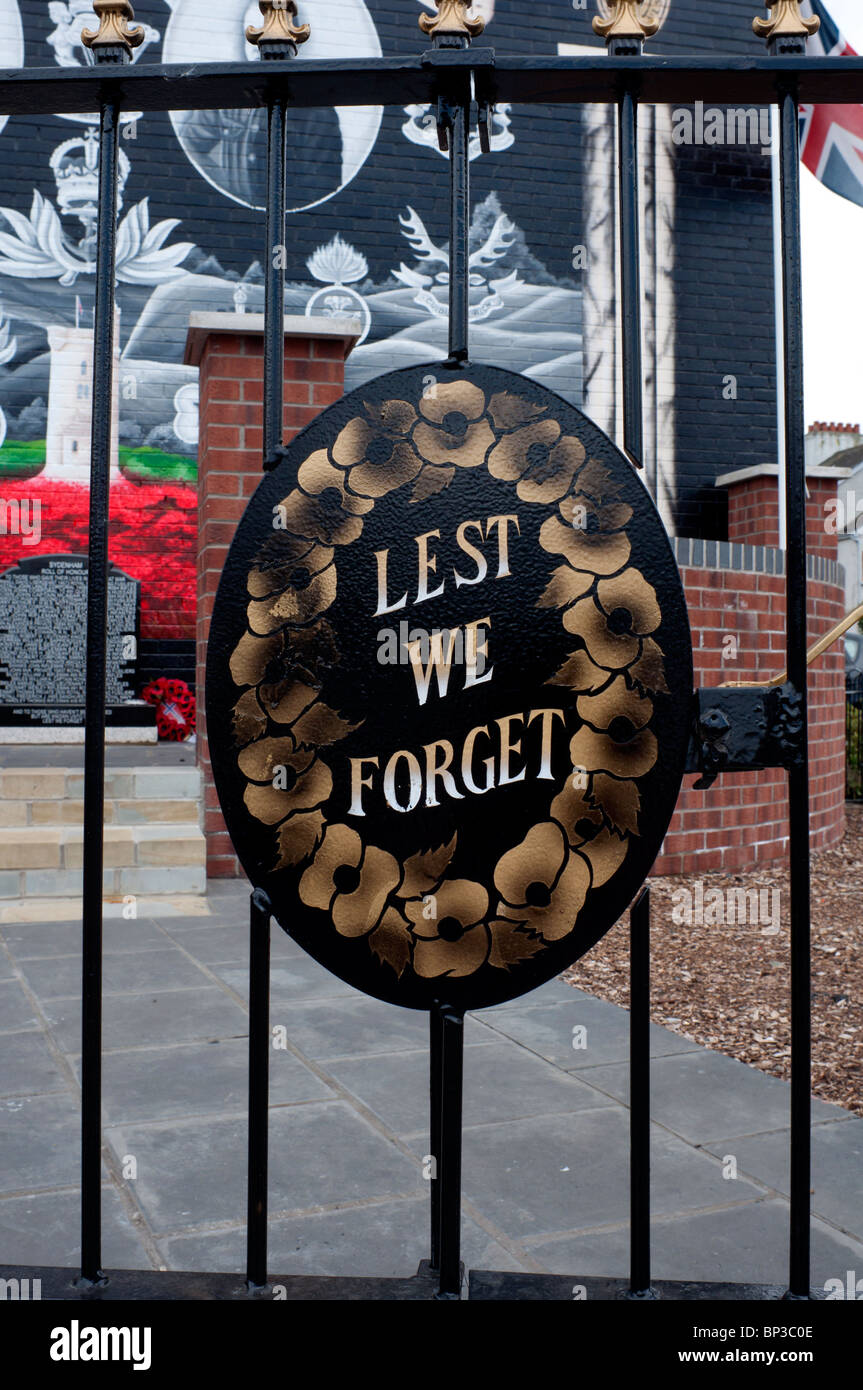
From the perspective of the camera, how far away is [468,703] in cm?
133

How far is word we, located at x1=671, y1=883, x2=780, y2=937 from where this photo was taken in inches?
206

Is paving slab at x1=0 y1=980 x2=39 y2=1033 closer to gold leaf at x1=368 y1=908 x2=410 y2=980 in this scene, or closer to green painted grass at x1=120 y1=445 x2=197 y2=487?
gold leaf at x1=368 y1=908 x2=410 y2=980

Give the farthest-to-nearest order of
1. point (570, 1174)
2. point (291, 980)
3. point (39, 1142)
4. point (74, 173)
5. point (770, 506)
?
1. point (74, 173)
2. point (770, 506)
3. point (291, 980)
4. point (39, 1142)
5. point (570, 1174)

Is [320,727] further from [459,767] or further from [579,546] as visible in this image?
[579,546]

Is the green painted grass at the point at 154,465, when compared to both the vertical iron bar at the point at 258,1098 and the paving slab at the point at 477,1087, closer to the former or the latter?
the paving slab at the point at 477,1087

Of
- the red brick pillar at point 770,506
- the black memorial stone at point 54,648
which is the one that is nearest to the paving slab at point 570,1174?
the black memorial stone at point 54,648

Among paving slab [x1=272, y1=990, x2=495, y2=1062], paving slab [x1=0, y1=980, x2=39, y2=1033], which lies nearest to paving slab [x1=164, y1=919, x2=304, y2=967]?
paving slab [x1=272, y1=990, x2=495, y2=1062]

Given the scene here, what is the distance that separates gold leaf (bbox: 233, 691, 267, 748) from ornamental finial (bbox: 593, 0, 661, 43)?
0.97m

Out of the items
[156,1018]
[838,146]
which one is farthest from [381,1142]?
[838,146]

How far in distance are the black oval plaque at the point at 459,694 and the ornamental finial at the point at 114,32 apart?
23.7 inches

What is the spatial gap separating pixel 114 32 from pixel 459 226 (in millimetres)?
528
